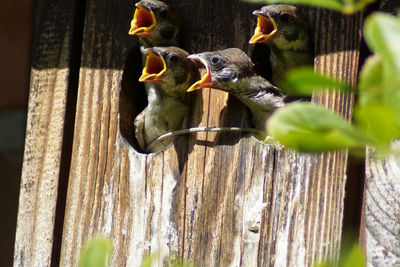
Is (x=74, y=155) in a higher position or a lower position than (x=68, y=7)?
lower

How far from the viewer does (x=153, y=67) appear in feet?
6.87

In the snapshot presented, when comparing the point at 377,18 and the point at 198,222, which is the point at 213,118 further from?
the point at 377,18

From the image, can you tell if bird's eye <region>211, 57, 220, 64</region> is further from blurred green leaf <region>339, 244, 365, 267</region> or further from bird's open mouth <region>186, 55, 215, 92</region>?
blurred green leaf <region>339, 244, 365, 267</region>

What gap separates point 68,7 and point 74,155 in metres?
0.40

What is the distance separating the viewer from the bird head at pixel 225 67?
1.85 meters

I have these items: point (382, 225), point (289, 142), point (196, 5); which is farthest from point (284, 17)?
point (289, 142)

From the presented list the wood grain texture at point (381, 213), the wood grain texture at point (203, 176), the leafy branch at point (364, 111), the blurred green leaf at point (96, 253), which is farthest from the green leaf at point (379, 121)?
the wood grain texture at point (203, 176)

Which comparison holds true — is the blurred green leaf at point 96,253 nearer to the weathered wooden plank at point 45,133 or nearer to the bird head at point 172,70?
the bird head at point 172,70

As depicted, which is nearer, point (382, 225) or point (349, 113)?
point (382, 225)

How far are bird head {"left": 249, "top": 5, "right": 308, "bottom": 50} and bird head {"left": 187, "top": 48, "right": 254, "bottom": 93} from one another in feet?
0.24

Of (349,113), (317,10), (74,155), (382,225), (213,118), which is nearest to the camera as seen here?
(382,225)

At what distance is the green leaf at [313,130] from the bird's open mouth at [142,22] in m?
1.63

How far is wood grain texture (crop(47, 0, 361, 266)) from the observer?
1.64 m

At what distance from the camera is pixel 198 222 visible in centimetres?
183
